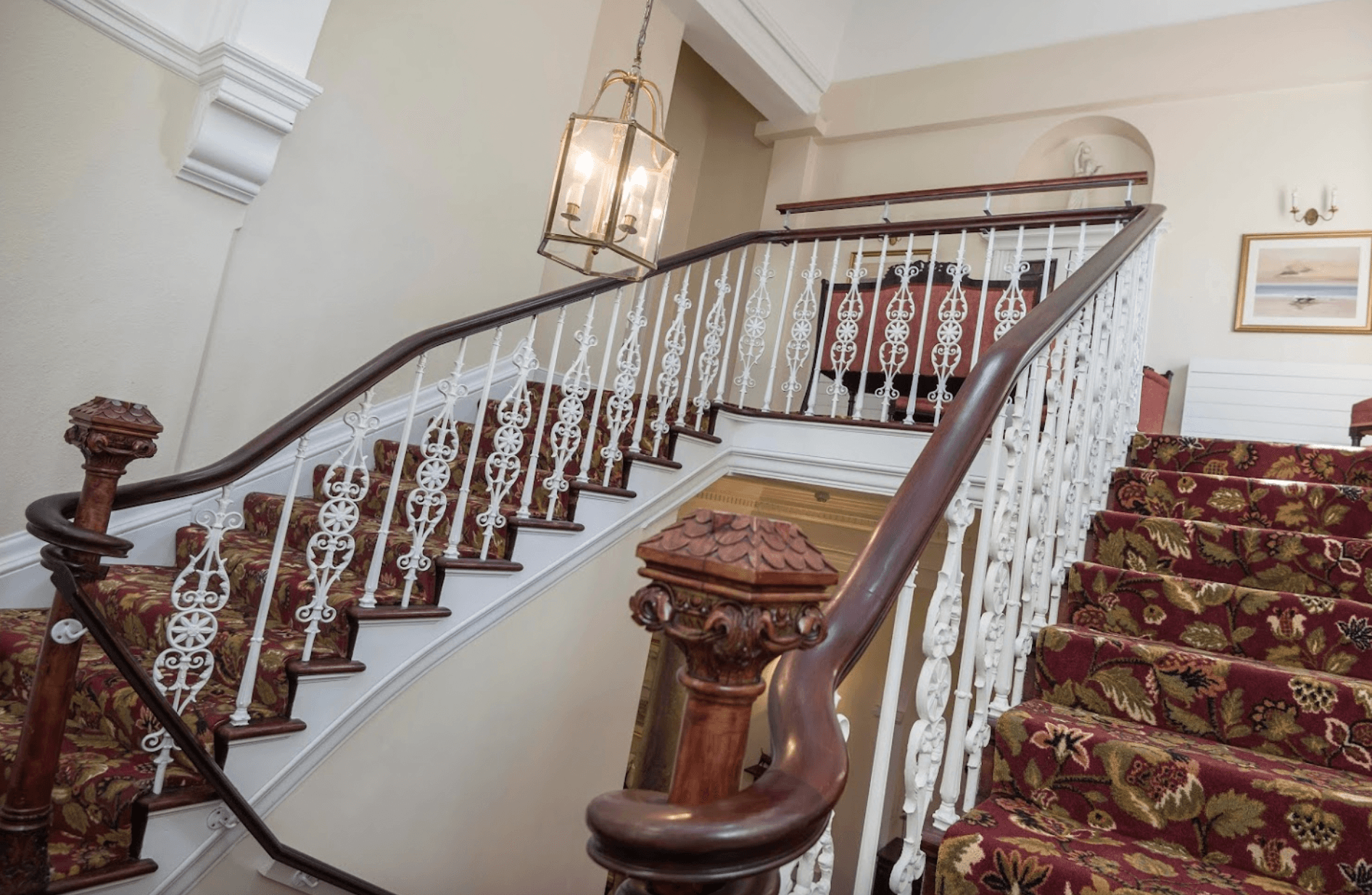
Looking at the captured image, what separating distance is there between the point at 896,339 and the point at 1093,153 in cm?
324

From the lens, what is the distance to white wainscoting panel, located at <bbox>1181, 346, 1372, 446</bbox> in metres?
4.88

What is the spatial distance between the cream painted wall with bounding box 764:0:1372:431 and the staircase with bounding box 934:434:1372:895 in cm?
341

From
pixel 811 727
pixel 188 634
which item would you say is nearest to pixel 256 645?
pixel 188 634

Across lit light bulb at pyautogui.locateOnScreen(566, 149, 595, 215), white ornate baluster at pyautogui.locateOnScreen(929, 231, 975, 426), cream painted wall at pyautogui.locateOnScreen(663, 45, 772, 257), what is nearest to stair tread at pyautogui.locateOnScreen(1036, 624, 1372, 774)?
lit light bulb at pyautogui.locateOnScreen(566, 149, 595, 215)

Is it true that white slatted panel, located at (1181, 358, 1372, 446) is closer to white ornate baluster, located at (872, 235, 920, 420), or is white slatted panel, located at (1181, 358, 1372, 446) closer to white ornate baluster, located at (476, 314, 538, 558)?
white ornate baluster, located at (872, 235, 920, 420)

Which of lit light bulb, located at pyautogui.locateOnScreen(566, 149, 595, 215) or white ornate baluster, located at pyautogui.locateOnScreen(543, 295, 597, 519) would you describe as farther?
white ornate baluster, located at pyautogui.locateOnScreen(543, 295, 597, 519)

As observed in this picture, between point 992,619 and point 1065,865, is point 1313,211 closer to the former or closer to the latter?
point 992,619

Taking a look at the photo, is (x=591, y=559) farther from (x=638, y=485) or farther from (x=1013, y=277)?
(x=1013, y=277)

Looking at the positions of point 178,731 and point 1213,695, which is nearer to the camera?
point 1213,695

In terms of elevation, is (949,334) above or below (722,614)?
above

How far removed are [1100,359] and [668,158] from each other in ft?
4.72

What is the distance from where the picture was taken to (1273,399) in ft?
16.6

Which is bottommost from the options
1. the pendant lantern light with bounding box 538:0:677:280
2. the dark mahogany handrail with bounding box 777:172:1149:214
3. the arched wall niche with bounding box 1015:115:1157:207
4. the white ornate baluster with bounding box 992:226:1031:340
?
the pendant lantern light with bounding box 538:0:677:280

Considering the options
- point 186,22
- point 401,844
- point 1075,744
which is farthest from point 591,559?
point 186,22
